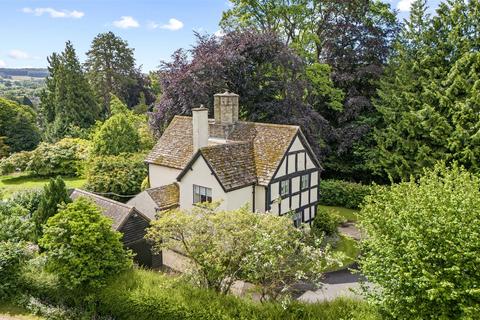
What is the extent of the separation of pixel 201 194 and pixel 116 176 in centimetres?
1124

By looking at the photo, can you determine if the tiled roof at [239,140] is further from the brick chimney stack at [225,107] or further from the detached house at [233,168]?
the brick chimney stack at [225,107]

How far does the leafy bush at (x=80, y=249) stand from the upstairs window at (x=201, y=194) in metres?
7.87

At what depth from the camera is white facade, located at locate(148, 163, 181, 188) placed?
2539 cm

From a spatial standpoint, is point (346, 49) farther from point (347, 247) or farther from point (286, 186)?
point (347, 247)

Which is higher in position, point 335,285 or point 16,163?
point 16,163

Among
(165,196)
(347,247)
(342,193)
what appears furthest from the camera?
(342,193)

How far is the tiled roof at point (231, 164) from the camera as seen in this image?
21277 mm

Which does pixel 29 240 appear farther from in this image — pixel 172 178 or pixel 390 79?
pixel 390 79

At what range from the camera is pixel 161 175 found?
26.1 metres

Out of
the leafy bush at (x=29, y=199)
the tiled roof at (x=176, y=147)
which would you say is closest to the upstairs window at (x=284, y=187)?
the tiled roof at (x=176, y=147)

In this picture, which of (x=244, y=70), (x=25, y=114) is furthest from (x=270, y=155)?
(x=25, y=114)

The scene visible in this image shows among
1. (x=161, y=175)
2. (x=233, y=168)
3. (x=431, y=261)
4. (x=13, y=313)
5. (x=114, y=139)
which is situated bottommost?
(x=13, y=313)

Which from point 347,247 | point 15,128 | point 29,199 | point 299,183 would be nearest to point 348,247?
point 347,247

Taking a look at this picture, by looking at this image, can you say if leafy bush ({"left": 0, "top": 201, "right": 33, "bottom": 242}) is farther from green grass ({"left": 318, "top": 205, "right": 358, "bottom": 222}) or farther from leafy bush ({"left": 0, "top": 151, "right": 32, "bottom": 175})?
leafy bush ({"left": 0, "top": 151, "right": 32, "bottom": 175})
